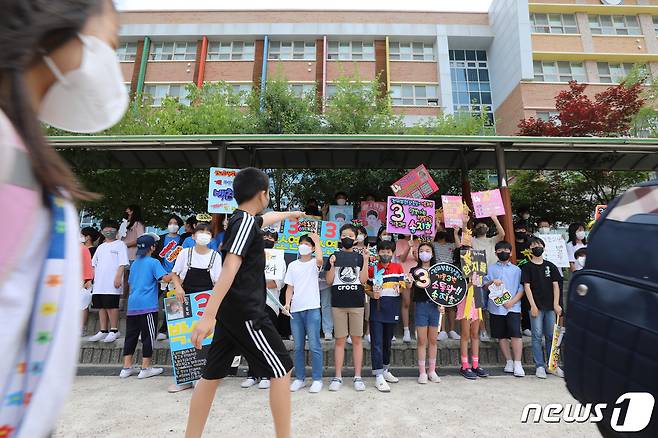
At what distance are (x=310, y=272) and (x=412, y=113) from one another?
65.7 feet

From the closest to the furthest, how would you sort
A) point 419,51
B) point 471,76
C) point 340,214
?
point 340,214 → point 419,51 → point 471,76

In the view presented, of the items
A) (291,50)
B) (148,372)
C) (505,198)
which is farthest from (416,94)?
(148,372)

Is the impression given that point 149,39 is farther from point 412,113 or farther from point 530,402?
point 530,402

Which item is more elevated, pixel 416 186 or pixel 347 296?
pixel 416 186

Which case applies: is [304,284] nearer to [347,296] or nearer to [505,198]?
[347,296]

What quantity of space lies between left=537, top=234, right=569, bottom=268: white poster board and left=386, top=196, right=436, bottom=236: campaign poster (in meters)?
2.00

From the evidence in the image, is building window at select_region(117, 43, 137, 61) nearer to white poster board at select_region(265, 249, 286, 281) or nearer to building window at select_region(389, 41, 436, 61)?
building window at select_region(389, 41, 436, 61)

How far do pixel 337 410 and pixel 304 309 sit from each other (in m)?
1.33

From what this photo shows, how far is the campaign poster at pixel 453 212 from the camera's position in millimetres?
6599

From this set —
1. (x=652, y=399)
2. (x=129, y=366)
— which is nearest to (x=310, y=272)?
(x=129, y=366)

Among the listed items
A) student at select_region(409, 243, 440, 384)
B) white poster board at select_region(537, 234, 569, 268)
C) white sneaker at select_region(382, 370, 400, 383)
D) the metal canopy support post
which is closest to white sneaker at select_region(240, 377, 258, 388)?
white sneaker at select_region(382, 370, 400, 383)

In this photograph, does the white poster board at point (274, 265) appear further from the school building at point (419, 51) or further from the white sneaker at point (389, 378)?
the school building at point (419, 51)

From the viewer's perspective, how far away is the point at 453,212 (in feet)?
21.8

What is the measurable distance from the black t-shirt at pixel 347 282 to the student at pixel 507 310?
228cm
